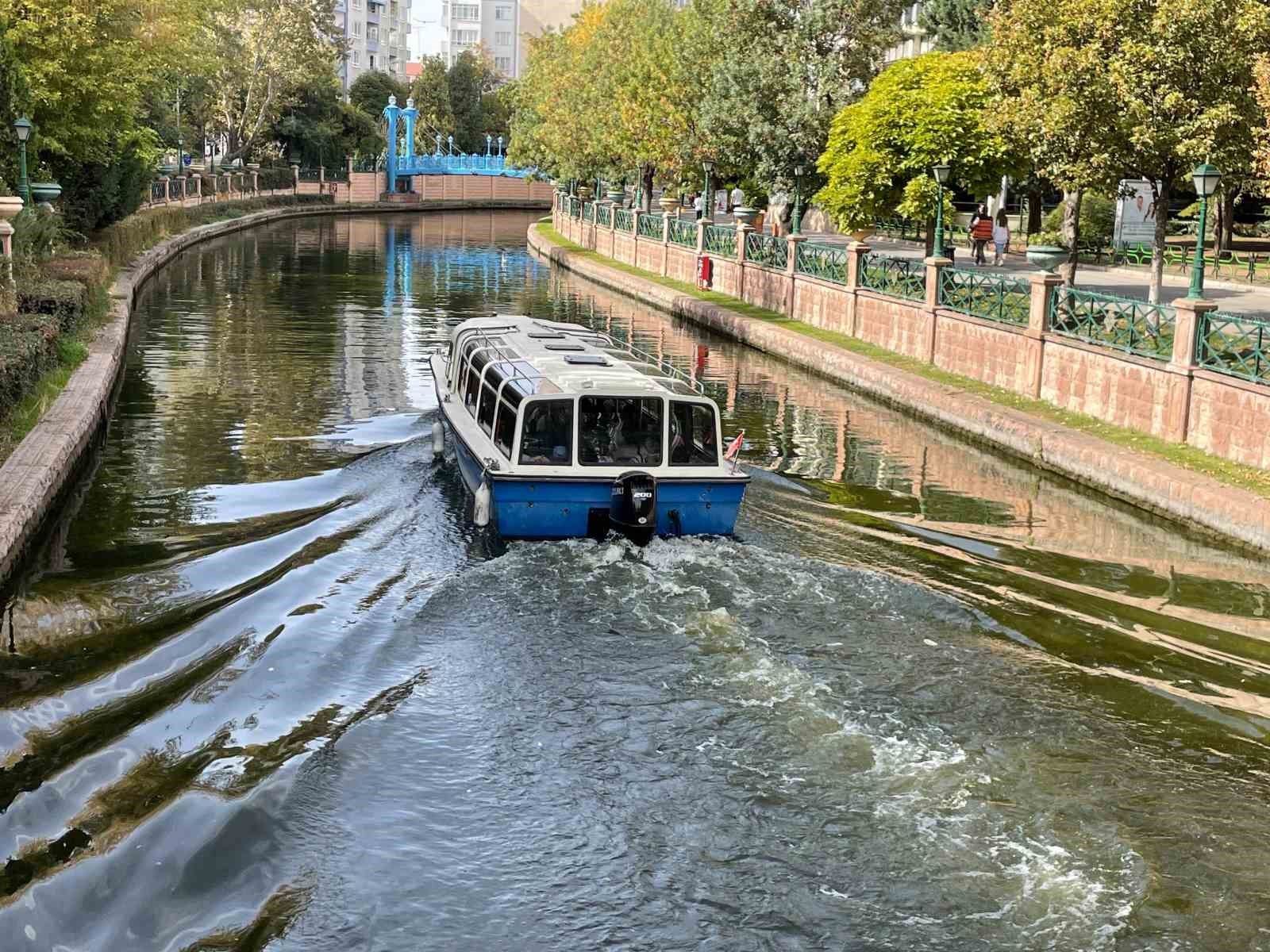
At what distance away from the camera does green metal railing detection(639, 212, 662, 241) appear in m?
50.8

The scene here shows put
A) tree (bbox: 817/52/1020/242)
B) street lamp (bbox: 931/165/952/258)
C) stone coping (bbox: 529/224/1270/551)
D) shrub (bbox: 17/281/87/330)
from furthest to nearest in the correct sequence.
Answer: tree (bbox: 817/52/1020/242) < street lamp (bbox: 931/165/952/258) < shrub (bbox: 17/281/87/330) < stone coping (bbox: 529/224/1270/551)

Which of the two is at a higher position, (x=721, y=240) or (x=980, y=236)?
(x=980, y=236)

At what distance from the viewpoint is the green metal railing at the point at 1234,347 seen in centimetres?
1894

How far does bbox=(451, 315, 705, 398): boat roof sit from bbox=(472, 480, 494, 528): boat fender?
1.22m

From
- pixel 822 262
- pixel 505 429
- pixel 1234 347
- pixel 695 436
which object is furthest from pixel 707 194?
pixel 695 436

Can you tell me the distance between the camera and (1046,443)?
21.2 metres

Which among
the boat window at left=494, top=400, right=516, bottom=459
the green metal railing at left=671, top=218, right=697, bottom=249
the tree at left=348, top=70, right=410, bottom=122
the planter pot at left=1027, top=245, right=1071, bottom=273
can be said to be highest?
the tree at left=348, top=70, right=410, bottom=122

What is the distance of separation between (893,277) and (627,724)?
2055 cm

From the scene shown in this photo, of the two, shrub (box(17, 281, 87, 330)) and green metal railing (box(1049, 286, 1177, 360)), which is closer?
green metal railing (box(1049, 286, 1177, 360))

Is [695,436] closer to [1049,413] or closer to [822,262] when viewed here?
[1049,413]

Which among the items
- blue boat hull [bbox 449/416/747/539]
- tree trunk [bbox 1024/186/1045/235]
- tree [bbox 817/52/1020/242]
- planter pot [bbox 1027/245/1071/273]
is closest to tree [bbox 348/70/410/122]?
tree trunk [bbox 1024/186/1045/235]

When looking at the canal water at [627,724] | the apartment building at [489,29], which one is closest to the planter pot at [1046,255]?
the canal water at [627,724]

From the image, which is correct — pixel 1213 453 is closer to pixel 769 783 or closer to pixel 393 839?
pixel 769 783

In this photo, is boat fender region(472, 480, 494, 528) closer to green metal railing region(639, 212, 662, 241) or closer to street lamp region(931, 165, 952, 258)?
street lamp region(931, 165, 952, 258)
